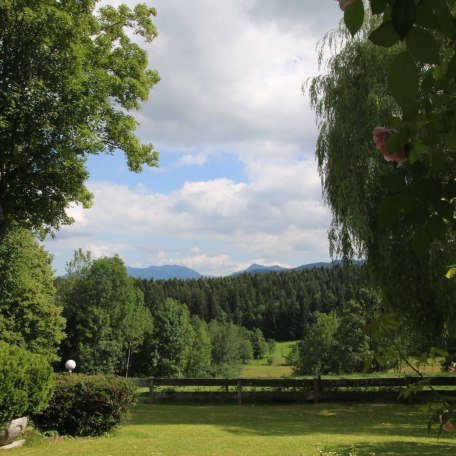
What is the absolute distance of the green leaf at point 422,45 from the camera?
82 cm

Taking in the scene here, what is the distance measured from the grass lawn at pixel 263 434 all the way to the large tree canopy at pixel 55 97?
6436 millimetres

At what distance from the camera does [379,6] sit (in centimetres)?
90

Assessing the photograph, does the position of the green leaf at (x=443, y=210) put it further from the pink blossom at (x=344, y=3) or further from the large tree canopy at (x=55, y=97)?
the large tree canopy at (x=55, y=97)

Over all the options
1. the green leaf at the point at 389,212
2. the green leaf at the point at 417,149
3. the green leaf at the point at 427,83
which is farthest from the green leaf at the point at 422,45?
the green leaf at the point at 417,149

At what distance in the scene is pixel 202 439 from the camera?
9047mm

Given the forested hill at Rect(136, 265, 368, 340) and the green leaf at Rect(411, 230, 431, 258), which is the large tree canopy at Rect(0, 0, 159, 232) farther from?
the forested hill at Rect(136, 265, 368, 340)

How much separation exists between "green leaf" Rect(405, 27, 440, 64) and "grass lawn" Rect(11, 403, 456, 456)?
23.1 feet

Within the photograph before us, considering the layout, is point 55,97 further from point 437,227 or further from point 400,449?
point 437,227

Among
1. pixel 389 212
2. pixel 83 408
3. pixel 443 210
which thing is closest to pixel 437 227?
pixel 443 210

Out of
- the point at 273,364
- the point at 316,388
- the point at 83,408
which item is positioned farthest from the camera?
the point at 273,364

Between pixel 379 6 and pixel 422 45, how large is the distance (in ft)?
0.48

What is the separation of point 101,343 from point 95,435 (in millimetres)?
31457

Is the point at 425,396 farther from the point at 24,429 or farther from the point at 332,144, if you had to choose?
the point at 24,429

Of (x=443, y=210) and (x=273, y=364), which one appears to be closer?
(x=443, y=210)
